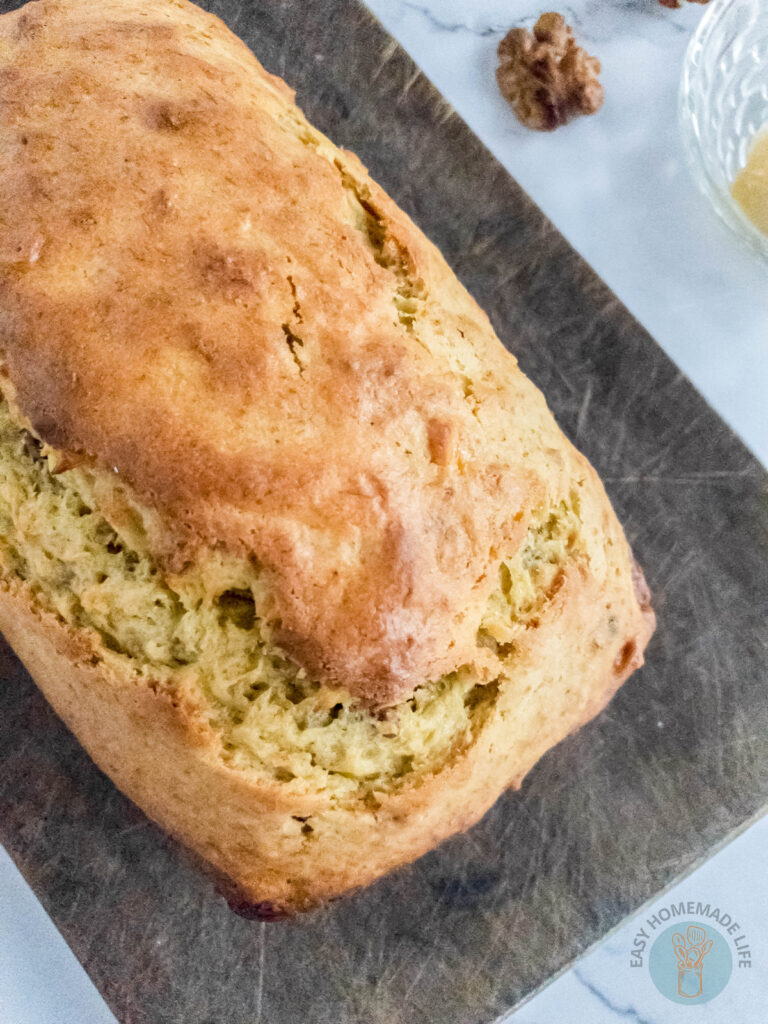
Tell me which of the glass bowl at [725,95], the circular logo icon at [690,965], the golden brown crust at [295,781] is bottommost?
the circular logo icon at [690,965]

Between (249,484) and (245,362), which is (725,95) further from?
(249,484)

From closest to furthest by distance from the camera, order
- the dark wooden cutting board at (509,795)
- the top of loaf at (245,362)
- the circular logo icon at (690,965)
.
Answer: the top of loaf at (245,362) < the dark wooden cutting board at (509,795) < the circular logo icon at (690,965)

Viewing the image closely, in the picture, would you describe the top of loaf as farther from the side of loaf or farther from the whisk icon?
the whisk icon

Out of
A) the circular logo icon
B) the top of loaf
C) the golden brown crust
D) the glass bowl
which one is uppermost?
the glass bowl

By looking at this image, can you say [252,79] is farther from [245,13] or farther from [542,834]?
[542,834]

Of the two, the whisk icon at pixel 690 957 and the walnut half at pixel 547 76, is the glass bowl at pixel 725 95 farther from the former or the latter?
the whisk icon at pixel 690 957

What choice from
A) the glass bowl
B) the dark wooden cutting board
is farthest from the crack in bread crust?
the glass bowl

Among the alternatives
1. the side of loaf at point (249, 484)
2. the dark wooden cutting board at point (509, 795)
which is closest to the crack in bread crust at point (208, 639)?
the side of loaf at point (249, 484)

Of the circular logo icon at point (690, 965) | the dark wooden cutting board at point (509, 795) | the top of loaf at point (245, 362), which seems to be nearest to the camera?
the top of loaf at point (245, 362)
